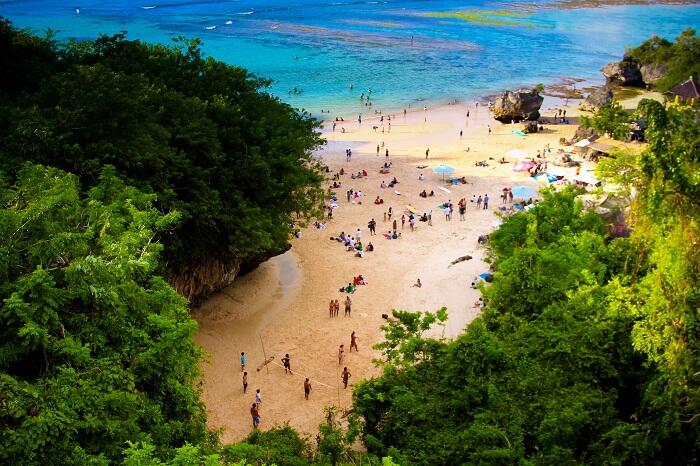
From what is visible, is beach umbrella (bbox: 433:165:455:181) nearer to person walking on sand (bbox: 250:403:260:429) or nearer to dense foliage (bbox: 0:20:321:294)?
dense foliage (bbox: 0:20:321:294)

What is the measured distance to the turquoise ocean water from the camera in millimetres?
70062

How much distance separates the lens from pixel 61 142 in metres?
19.5

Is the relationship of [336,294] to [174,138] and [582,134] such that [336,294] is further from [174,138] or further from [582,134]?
[582,134]

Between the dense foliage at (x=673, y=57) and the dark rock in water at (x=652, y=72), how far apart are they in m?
0.32

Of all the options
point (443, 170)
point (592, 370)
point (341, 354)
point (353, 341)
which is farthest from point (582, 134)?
point (592, 370)

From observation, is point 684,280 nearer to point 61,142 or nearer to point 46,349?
point 46,349

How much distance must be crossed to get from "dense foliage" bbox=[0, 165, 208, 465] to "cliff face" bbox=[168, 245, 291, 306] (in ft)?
26.4

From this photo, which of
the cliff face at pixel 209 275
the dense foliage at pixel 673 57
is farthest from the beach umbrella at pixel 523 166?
the dense foliage at pixel 673 57

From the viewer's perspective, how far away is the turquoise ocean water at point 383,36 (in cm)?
7006

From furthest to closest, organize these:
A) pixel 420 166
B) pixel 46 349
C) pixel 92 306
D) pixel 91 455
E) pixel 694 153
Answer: pixel 420 166 < pixel 694 153 < pixel 92 306 < pixel 46 349 < pixel 91 455

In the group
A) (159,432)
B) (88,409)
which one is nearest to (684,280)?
(159,432)

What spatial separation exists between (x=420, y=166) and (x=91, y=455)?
118 ft

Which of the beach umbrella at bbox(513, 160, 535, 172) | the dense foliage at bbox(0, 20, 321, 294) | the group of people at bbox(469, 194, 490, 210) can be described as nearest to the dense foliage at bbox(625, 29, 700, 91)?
the beach umbrella at bbox(513, 160, 535, 172)

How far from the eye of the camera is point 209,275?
80.2 feet
